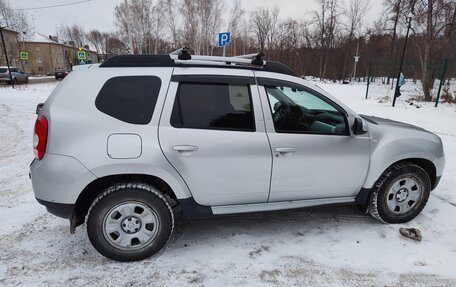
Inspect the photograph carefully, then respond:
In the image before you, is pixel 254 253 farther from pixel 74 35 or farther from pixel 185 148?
pixel 74 35

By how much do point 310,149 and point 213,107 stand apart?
3.59 feet

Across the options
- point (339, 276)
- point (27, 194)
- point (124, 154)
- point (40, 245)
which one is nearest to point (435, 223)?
point (339, 276)

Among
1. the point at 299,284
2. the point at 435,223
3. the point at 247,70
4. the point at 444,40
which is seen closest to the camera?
the point at 299,284

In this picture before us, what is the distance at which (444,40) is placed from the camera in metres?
17.9

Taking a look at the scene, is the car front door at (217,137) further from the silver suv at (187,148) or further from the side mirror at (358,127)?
the side mirror at (358,127)

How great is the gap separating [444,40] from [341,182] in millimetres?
20064

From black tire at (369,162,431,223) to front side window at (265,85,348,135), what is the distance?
830 mm

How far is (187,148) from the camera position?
2.72 m

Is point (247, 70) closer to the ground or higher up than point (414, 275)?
higher up

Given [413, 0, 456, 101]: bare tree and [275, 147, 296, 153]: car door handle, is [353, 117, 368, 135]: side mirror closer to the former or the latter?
[275, 147, 296, 153]: car door handle

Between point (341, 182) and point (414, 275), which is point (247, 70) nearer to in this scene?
point (341, 182)

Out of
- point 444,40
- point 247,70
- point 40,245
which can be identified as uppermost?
point 444,40

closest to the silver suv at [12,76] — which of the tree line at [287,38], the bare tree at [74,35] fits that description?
the tree line at [287,38]

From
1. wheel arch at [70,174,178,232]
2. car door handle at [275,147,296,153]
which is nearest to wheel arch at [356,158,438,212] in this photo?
car door handle at [275,147,296,153]
